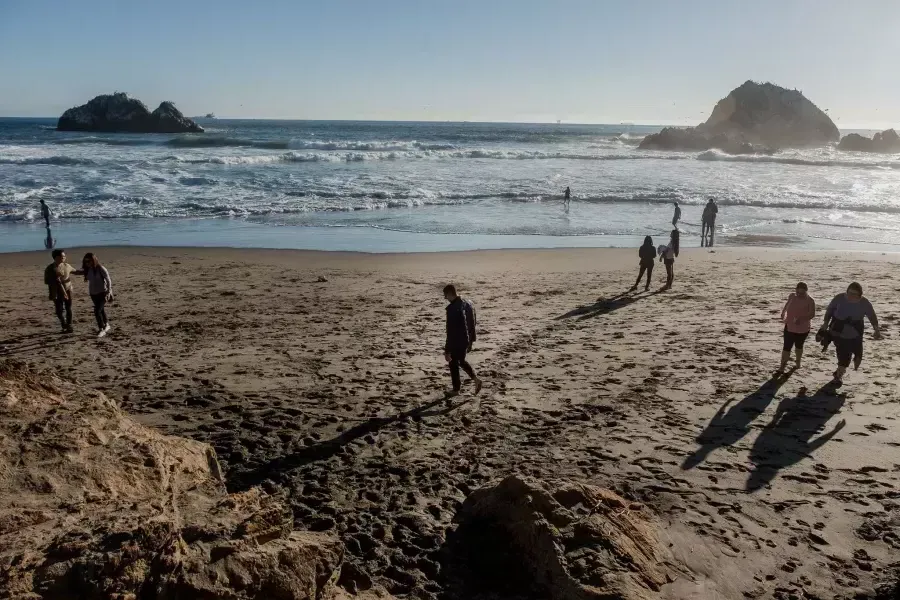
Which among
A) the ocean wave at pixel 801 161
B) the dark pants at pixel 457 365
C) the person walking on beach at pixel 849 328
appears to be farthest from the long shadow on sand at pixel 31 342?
the ocean wave at pixel 801 161

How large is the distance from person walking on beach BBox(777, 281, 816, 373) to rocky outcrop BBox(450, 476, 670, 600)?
15.6ft

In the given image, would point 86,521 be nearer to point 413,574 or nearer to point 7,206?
point 413,574

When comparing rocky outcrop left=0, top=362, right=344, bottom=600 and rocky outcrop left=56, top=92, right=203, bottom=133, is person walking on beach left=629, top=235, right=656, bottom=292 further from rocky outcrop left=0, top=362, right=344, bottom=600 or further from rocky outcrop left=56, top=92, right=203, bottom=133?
rocky outcrop left=56, top=92, right=203, bottom=133

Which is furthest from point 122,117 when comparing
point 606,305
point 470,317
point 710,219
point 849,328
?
point 849,328

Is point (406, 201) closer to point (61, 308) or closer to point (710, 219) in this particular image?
point (710, 219)

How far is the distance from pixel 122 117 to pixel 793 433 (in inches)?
3804

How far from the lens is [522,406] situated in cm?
769

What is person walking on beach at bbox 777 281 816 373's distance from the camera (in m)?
8.67

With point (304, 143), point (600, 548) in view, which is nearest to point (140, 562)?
point (600, 548)

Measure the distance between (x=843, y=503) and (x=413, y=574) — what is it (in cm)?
367

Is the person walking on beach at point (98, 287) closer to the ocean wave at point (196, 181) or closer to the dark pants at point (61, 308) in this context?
the dark pants at point (61, 308)

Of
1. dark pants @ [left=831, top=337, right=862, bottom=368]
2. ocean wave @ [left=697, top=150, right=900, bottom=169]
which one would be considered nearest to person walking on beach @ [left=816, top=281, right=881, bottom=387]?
dark pants @ [left=831, top=337, right=862, bottom=368]

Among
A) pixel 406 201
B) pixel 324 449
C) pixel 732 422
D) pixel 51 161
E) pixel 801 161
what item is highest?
pixel 801 161

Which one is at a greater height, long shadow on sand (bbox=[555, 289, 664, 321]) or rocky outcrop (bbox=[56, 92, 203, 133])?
rocky outcrop (bbox=[56, 92, 203, 133])
